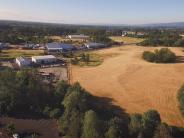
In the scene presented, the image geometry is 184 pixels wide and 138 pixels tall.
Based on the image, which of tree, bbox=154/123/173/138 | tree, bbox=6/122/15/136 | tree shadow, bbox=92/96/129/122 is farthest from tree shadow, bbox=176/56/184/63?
tree, bbox=6/122/15/136

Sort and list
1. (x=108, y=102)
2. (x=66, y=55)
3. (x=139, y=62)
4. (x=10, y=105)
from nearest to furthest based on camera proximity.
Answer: (x=10, y=105)
(x=108, y=102)
(x=139, y=62)
(x=66, y=55)

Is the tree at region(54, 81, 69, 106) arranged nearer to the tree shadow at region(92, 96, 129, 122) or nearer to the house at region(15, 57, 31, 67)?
the tree shadow at region(92, 96, 129, 122)

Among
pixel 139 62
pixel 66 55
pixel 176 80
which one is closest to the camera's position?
pixel 176 80

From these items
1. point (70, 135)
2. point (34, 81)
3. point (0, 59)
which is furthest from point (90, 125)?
point (0, 59)

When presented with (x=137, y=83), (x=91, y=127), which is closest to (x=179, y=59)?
(x=137, y=83)

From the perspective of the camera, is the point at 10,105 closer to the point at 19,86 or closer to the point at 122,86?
the point at 19,86

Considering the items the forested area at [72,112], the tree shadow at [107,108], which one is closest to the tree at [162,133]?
the forested area at [72,112]

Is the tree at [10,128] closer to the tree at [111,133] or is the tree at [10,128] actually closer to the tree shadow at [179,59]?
the tree at [111,133]
